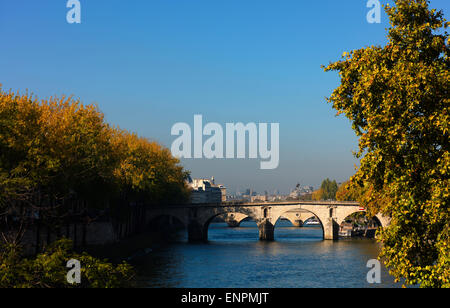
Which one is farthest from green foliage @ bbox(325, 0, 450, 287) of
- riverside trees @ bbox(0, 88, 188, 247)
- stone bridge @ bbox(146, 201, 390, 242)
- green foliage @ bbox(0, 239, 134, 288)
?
stone bridge @ bbox(146, 201, 390, 242)

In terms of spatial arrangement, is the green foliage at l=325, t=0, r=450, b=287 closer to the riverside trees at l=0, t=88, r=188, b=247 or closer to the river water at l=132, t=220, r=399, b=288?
the riverside trees at l=0, t=88, r=188, b=247

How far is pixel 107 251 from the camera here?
56.2 meters

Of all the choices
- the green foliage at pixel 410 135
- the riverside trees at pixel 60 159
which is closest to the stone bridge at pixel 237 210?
the riverside trees at pixel 60 159

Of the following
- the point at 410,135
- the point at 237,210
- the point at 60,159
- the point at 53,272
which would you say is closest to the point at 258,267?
the point at 60,159

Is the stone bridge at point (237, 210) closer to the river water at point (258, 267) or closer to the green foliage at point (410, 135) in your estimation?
the river water at point (258, 267)

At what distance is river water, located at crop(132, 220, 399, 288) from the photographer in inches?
1761

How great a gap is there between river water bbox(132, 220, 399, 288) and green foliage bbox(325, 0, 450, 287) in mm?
25072

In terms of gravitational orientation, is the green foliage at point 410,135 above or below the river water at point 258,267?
above

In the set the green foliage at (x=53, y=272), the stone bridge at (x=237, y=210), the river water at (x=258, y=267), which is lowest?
the river water at (x=258, y=267)

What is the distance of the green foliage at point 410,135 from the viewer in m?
17.2

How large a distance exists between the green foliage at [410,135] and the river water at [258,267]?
25.1m

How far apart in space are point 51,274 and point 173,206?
81444mm
